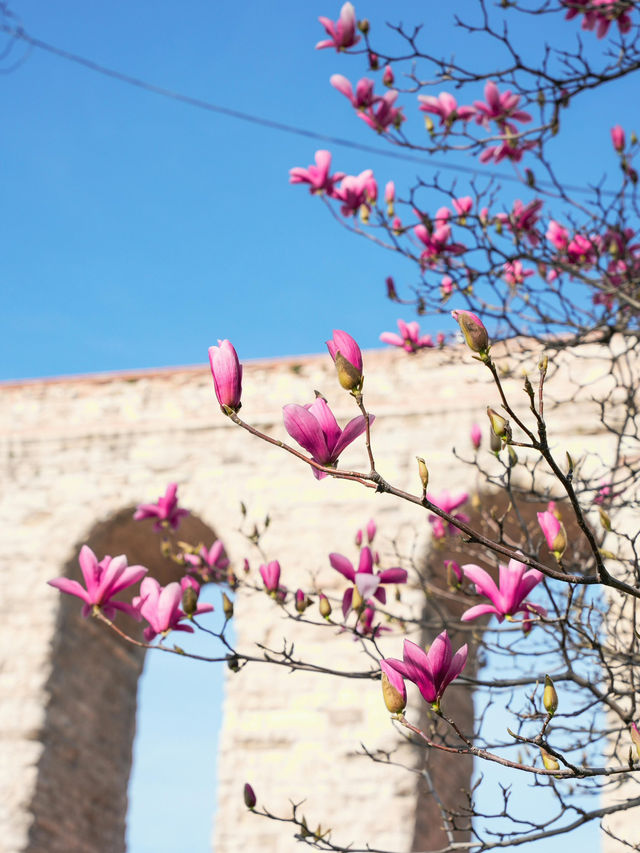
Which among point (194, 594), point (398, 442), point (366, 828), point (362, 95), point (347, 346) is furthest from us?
point (398, 442)

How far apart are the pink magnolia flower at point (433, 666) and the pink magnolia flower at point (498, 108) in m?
2.41

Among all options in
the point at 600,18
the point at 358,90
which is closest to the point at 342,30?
the point at 358,90

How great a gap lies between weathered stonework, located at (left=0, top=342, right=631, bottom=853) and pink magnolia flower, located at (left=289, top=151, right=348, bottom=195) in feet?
9.84

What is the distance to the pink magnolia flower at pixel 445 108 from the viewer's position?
349 cm

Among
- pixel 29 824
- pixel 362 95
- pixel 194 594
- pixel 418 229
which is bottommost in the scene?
pixel 29 824

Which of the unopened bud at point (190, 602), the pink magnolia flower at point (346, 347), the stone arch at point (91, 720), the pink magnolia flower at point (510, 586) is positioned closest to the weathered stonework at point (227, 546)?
the stone arch at point (91, 720)

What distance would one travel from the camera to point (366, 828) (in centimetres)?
562

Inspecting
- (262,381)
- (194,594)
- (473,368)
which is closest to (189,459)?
(262,381)

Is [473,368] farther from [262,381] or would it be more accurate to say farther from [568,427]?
[262,381]

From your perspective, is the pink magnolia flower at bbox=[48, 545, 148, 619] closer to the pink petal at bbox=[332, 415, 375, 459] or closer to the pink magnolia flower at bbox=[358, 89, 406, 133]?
the pink petal at bbox=[332, 415, 375, 459]

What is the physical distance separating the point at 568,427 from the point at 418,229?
3034 mm

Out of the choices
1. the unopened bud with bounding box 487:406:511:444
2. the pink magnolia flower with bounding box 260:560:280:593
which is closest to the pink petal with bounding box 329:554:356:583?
the pink magnolia flower with bounding box 260:560:280:593

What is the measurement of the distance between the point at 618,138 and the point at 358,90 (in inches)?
39.4

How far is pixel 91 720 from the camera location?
7.10m
